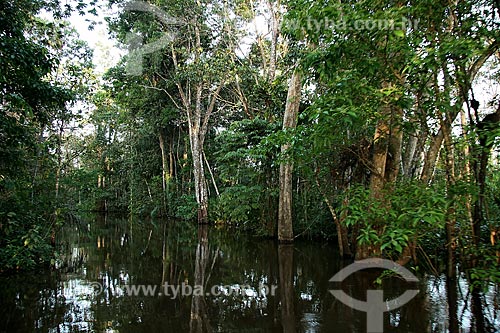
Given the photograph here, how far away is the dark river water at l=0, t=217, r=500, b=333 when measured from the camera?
411cm

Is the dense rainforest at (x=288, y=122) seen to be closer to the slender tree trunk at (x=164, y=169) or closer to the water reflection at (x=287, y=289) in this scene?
the slender tree trunk at (x=164, y=169)

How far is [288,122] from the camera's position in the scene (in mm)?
10023

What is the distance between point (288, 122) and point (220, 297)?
6.02 metres

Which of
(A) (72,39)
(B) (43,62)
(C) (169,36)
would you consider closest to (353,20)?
(B) (43,62)

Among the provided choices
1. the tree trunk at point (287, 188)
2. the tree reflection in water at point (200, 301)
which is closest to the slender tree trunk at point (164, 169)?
the tree reflection in water at point (200, 301)

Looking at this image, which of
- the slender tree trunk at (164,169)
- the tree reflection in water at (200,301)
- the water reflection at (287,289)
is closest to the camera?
the tree reflection in water at (200,301)

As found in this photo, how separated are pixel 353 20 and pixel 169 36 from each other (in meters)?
13.0

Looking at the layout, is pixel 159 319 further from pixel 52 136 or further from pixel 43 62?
pixel 52 136

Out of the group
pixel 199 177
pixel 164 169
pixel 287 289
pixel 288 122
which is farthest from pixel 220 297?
pixel 164 169

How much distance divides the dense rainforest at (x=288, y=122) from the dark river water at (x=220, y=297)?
0.71m

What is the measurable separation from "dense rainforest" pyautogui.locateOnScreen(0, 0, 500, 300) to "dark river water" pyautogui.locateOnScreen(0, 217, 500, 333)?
71cm

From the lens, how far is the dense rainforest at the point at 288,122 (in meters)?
3.37

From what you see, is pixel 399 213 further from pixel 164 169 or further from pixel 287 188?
pixel 164 169

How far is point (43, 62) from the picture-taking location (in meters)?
5.61
